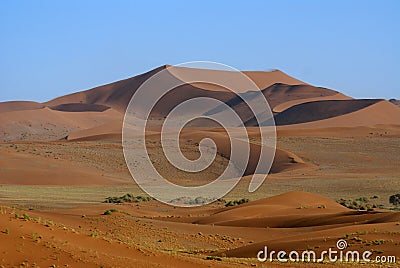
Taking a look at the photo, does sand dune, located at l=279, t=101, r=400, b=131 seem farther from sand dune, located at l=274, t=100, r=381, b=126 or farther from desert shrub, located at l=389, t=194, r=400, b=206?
desert shrub, located at l=389, t=194, r=400, b=206

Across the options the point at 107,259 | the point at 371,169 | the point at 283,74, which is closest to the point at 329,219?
the point at 107,259

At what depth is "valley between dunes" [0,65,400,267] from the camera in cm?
1309

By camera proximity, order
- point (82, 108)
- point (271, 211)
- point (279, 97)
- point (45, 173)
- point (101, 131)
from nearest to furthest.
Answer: point (271, 211) → point (45, 173) → point (101, 131) → point (279, 97) → point (82, 108)

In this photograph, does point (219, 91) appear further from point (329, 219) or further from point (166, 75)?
point (329, 219)

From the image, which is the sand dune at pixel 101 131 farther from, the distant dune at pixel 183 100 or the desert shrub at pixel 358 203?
the desert shrub at pixel 358 203

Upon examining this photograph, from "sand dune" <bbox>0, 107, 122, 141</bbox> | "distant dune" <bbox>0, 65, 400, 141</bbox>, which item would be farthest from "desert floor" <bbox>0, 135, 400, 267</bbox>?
"sand dune" <bbox>0, 107, 122, 141</bbox>

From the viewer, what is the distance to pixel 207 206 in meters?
37.9

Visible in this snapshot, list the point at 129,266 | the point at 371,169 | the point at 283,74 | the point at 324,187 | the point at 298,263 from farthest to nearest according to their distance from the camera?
the point at 283,74, the point at 371,169, the point at 324,187, the point at 298,263, the point at 129,266

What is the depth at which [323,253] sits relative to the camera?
674 inches

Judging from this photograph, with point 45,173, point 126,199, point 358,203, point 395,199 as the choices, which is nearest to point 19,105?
point 45,173

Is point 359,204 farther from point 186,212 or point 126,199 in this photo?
point 126,199

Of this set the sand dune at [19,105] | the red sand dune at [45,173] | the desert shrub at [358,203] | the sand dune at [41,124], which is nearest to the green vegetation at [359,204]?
the desert shrub at [358,203]

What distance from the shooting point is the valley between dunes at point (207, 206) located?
13.1m

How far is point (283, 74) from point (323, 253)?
541 feet
